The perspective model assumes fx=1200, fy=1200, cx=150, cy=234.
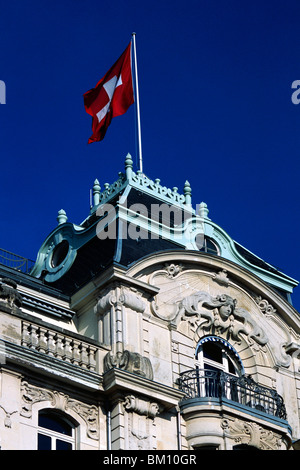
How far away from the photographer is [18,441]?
88.2ft

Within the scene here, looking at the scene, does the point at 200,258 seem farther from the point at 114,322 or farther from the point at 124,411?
the point at 124,411

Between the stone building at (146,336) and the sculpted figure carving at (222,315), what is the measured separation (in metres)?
0.04

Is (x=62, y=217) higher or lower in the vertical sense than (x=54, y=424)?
higher

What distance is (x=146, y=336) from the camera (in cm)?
3105

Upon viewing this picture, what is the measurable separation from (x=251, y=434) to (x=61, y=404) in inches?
207

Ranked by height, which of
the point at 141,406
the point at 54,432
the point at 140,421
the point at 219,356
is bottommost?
the point at 54,432

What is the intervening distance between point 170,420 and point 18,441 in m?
4.63

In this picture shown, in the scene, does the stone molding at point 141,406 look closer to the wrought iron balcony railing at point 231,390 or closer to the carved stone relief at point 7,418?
the wrought iron balcony railing at point 231,390

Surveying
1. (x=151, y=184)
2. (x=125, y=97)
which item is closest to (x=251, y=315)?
(x=151, y=184)

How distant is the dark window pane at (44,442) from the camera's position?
91.0 feet

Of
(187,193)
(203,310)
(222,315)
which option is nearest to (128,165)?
(187,193)

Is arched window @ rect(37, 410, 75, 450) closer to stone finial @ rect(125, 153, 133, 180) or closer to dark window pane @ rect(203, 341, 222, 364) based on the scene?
dark window pane @ rect(203, 341, 222, 364)

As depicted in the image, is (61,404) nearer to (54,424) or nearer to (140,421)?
(54,424)

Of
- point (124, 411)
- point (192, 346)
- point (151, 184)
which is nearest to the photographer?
point (124, 411)
